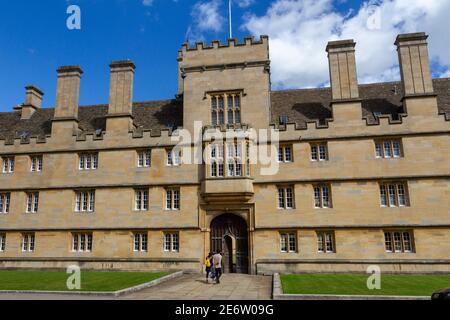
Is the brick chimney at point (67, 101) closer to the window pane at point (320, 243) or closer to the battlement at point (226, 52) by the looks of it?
the battlement at point (226, 52)

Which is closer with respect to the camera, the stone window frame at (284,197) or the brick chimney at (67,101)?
the stone window frame at (284,197)

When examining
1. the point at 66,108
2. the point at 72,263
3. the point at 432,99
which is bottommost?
the point at 72,263

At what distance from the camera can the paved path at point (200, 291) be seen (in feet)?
45.4

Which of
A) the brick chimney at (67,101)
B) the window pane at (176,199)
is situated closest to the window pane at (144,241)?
the window pane at (176,199)

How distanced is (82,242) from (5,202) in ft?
25.2

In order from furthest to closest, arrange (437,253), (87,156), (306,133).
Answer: (87,156) → (306,133) → (437,253)

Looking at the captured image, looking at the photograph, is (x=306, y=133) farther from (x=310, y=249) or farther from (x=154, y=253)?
(x=154, y=253)

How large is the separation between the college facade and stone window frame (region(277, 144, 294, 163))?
8 centimetres

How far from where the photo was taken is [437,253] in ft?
70.2

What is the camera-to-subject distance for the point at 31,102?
1318 inches

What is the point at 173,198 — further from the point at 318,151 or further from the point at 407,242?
the point at 407,242

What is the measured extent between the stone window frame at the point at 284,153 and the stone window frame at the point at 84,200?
1430 cm
